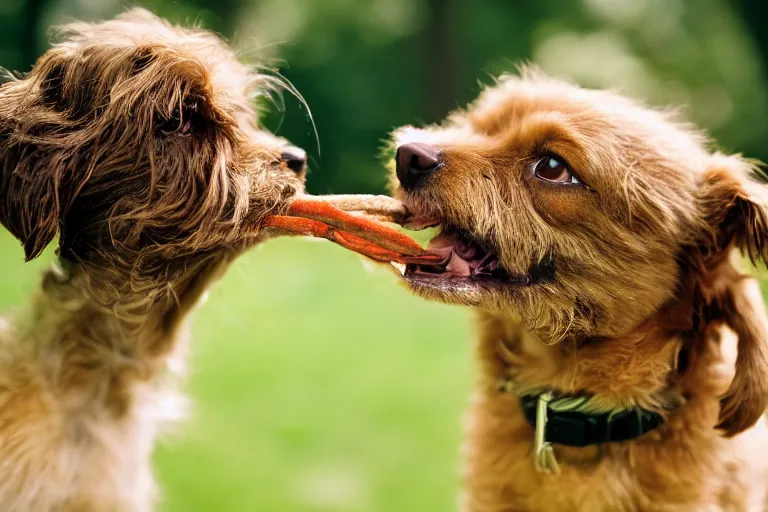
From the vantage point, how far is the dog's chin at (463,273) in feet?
7.92

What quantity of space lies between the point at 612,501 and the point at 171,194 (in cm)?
168

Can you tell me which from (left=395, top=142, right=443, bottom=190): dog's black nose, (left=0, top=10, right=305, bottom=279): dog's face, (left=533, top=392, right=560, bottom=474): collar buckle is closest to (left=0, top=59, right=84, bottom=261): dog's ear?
(left=0, top=10, right=305, bottom=279): dog's face

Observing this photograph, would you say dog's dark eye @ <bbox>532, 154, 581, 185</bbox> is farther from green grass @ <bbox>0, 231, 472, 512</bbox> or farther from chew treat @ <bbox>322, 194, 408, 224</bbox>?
green grass @ <bbox>0, 231, 472, 512</bbox>

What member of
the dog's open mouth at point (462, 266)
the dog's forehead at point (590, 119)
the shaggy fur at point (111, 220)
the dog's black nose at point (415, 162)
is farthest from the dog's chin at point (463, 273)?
the shaggy fur at point (111, 220)

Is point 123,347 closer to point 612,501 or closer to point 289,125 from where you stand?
point 612,501

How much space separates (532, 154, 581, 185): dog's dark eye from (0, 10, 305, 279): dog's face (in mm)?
811

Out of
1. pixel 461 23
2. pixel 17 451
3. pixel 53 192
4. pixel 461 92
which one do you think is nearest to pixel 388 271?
pixel 53 192

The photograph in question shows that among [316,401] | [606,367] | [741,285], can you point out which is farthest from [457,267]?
[316,401]

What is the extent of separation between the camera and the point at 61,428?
249 centimetres

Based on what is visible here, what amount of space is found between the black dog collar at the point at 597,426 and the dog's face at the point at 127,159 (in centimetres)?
114

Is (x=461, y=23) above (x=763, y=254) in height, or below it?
above

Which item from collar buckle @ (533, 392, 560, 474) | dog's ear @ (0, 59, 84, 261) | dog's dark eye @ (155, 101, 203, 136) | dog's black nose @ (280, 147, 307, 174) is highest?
dog's black nose @ (280, 147, 307, 174)

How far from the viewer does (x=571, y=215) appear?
2420mm

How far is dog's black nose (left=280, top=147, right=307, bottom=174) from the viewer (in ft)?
8.49
